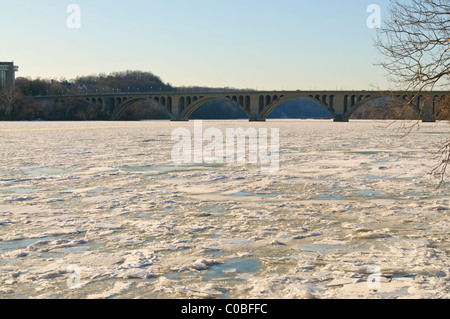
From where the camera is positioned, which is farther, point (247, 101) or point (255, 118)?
point (247, 101)

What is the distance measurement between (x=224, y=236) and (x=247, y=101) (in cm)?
9556

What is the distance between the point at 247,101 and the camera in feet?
331

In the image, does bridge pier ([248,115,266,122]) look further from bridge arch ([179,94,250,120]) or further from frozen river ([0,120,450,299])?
frozen river ([0,120,450,299])

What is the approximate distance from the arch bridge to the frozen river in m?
71.6

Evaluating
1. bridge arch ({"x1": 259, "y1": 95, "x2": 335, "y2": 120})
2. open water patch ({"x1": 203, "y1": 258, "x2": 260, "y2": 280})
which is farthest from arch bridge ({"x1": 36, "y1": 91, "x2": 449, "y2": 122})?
open water patch ({"x1": 203, "y1": 258, "x2": 260, "y2": 280})

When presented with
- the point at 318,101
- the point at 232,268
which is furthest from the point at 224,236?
the point at 318,101

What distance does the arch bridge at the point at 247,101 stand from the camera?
296 ft

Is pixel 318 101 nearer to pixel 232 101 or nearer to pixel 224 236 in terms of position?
pixel 232 101

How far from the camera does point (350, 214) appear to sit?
7.56m

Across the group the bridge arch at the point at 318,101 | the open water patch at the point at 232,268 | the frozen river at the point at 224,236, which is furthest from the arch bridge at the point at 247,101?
the open water patch at the point at 232,268

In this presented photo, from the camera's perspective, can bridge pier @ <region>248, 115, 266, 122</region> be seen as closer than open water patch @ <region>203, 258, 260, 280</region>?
No

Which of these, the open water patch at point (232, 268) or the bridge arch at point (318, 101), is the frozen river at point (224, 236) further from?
the bridge arch at point (318, 101)

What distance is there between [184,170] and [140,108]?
5051 inches

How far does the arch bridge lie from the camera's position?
90250 millimetres
